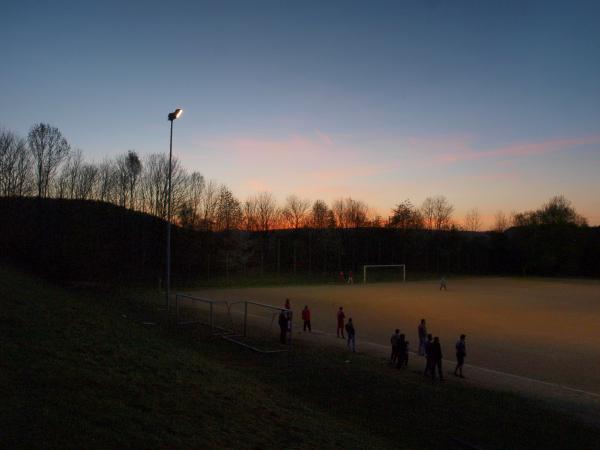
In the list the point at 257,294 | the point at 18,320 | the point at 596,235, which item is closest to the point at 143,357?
the point at 18,320

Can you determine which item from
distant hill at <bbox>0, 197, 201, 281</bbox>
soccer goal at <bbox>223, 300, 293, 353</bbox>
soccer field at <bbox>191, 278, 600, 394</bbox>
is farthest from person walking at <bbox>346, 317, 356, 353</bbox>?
distant hill at <bbox>0, 197, 201, 281</bbox>

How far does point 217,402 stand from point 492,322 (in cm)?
2448

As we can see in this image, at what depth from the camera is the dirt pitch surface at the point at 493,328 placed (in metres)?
16.7

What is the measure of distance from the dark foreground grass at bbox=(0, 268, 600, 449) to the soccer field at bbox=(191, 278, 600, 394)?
18.3 feet

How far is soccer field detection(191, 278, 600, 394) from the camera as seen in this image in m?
18.9

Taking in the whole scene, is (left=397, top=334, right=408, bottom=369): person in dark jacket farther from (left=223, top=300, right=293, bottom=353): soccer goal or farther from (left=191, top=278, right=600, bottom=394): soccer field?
(left=223, top=300, right=293, bottom=353): soccer goal

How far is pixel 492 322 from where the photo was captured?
29.8m

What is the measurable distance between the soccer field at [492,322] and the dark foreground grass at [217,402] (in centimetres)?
559

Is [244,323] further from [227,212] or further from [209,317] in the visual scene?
[227,212]

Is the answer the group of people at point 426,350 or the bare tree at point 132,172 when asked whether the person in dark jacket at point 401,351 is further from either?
the bare tree at point 132,172

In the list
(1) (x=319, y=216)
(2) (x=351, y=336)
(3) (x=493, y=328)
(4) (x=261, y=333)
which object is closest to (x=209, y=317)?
(4) (x=261, y=333)

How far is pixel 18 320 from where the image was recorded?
13.8 metres

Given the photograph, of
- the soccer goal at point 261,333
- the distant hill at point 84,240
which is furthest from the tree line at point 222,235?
the soccer goal at point 261,333

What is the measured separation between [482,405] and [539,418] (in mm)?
1423
